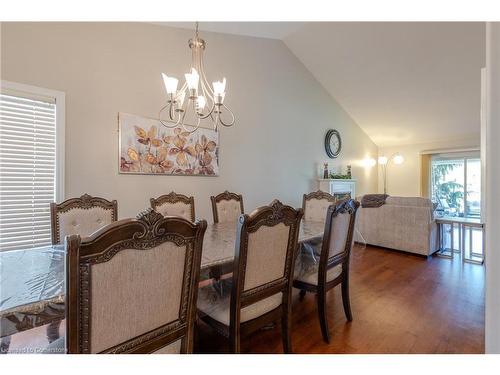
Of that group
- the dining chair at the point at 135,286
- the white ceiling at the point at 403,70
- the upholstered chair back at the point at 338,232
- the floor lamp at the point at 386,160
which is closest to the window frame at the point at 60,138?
the dining chair at the point at 135,286

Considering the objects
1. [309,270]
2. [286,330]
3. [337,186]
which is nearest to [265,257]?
[286,330]

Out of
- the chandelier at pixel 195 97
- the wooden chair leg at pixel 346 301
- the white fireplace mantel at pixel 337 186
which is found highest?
the chandelier at pixel 195 97

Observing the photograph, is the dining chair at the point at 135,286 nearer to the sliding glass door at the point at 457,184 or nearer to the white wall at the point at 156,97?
the white wall at the point at 156,97

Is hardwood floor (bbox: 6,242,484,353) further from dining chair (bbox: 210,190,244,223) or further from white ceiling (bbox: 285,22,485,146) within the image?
white ceiling (bbox: 285,22,485,146)

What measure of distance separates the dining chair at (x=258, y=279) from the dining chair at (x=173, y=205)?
3.33 ft

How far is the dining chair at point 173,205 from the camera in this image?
2258 mm

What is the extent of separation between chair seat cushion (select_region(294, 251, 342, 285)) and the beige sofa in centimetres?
220

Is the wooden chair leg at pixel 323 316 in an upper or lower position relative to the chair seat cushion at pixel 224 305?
lower

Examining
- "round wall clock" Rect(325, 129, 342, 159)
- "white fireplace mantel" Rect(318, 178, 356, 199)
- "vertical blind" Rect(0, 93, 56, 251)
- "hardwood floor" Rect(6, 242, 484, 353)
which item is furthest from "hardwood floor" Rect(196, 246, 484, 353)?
"round wall clock" Rect(325, 129, 342, 159)

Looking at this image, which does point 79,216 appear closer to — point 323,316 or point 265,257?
point 265,257

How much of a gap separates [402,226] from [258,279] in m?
3.30

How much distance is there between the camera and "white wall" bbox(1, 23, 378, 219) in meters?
2.29

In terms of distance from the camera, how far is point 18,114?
2.10 metres
